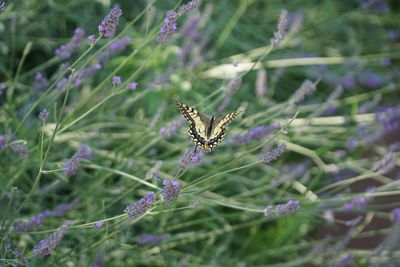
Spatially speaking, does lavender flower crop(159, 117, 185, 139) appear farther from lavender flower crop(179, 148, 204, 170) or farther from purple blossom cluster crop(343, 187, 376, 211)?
purple blossom cluster crop(343, 187, 376, 211)

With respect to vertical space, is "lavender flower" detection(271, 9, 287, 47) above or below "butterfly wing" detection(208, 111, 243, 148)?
above

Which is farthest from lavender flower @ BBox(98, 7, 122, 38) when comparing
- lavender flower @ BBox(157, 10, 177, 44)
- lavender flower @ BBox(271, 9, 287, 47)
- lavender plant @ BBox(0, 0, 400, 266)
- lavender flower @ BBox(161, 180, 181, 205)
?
lavender flower @ BBox(271, 9, 287, 47)

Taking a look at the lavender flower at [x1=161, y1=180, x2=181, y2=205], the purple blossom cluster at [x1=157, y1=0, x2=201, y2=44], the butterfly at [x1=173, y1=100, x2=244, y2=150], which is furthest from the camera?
the butterfly at [x1=173, y1=100, x2=244, y2=150]

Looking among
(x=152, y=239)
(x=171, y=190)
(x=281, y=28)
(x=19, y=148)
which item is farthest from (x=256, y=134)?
(x=19, y=148)

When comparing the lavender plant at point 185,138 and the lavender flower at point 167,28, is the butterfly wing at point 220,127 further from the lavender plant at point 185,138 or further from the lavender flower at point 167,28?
the lavender flower at point 167,28

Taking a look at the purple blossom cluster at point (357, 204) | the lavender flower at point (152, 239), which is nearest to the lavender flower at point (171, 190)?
the lavender flower at point (152, 239)

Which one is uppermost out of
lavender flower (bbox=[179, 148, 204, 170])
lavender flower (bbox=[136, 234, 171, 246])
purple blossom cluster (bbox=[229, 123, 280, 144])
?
lavender flower (bbox=[179, 148, 204, 170])

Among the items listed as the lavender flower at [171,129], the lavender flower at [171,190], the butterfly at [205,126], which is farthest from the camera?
the lavender flower at [171,129]

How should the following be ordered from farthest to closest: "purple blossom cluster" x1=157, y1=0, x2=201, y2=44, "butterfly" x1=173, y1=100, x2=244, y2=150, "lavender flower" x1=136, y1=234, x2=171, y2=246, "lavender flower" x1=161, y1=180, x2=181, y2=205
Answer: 1. "lavender flower" x1=136, y1=234, x2=171, y2=246
2. "butterfly" x1=173, y1=100, x2=244, y2=150
3. "purple blossom cluster" x1=157, y1=0, x2=201, y2=44
4. "lavender flower" x1=161, y1=180, x2=181, y2=205
